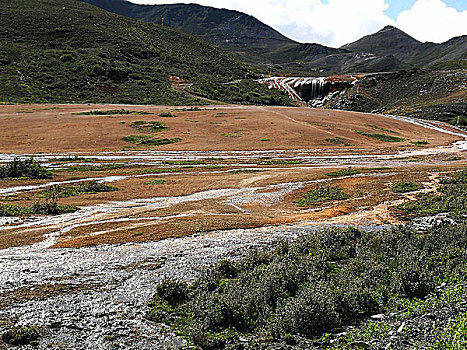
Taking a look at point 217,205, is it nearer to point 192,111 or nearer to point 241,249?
point 241,249

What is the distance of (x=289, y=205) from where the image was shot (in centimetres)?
1900

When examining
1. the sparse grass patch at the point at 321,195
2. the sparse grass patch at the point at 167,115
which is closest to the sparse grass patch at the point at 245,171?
the sparse grass patch at the point at 321,195

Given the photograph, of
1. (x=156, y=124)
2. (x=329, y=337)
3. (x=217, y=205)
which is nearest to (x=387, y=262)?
(x=329, y=337)

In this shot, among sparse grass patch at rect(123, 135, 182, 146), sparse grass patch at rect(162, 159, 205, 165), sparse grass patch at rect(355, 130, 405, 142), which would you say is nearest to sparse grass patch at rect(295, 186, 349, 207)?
sparse grass patch at rect(162, 159, 205, 165)

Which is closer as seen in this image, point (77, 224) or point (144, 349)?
point (144, 349)

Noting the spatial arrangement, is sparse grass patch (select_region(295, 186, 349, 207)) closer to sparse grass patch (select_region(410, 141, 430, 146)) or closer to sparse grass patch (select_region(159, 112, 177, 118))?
sparse grass patch (select_region(410, 141, 430, 146))

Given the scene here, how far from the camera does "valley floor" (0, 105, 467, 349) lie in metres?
8.46

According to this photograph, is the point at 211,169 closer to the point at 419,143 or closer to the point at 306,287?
the point at 306,287

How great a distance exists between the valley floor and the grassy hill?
28.1m

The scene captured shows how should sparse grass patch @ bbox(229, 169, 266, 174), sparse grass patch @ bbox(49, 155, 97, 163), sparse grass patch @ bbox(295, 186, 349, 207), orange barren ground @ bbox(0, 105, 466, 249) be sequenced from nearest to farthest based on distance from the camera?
1. orange barren ground @ bbox(0, 105, 466, 249)
2. sparse grass patch @ bbox(295, 186, 349, 207)
3. sparse grass patch @ bbox(229, 169, 266, 174)
4. sparse grass patch @ bbox(49, 155, 97, 163)

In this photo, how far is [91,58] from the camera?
88875mm

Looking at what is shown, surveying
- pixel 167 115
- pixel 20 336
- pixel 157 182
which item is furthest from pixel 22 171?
pixel 167 115

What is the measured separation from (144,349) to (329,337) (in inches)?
137

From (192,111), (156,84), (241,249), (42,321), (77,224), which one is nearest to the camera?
(42,321)
